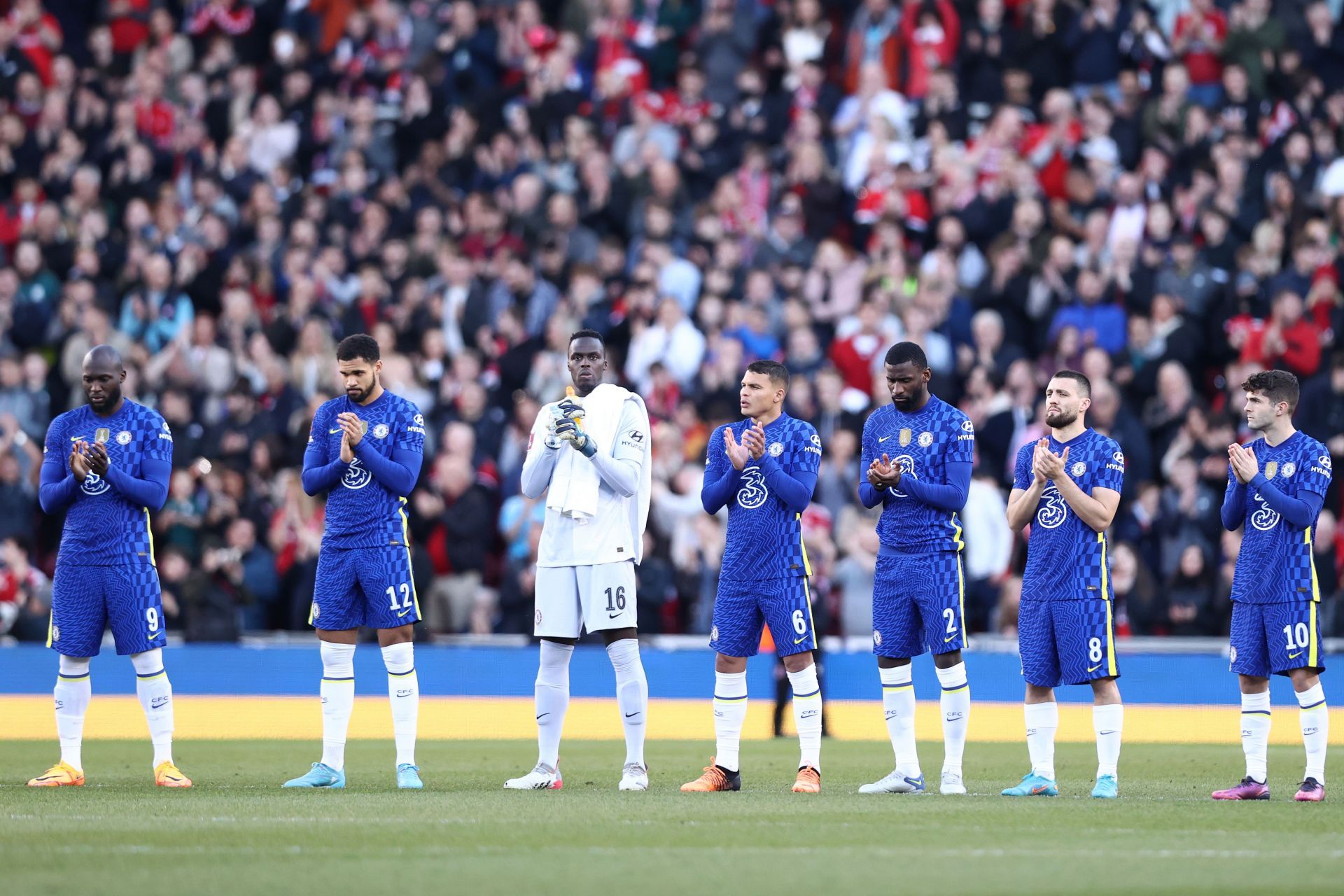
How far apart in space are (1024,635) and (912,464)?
1240mm

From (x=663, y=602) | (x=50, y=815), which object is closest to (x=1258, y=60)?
(x=663, y=602)

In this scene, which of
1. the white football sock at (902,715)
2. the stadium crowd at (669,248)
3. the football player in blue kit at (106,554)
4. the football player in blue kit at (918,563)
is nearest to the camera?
the football player in blue kit at (918,563)

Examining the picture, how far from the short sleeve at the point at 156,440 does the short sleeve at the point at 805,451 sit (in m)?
4.06

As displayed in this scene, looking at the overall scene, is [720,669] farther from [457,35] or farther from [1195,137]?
[457,35]

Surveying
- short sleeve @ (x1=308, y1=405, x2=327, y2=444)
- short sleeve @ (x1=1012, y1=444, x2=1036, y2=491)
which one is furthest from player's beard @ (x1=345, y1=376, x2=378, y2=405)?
short sleeve @ (x1=1012, y1=444, x2=1036, y2=491)

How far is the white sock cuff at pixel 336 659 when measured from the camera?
11953 millimetres

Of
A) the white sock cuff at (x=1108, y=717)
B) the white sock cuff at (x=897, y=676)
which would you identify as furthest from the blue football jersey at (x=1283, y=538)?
the white sock cuff at (x=897, y=676)

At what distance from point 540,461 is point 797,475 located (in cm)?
163

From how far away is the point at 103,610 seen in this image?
12.2 m

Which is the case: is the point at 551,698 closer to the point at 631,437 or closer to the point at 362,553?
Answer: the point at 362,553

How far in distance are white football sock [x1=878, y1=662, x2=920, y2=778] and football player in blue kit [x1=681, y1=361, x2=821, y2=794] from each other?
0.44 m

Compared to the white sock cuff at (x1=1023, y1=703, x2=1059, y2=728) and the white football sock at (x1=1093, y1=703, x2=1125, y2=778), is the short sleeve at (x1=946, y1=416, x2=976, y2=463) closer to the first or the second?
the white sock cuff at (x1=1023, y1=703, x2=1059, y2=728)

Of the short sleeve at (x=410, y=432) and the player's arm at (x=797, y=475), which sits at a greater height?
the short sleeve at (x=410, y=432)

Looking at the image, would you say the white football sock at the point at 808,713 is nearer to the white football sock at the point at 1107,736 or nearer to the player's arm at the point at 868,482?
the player's arm at the point at 868,482
